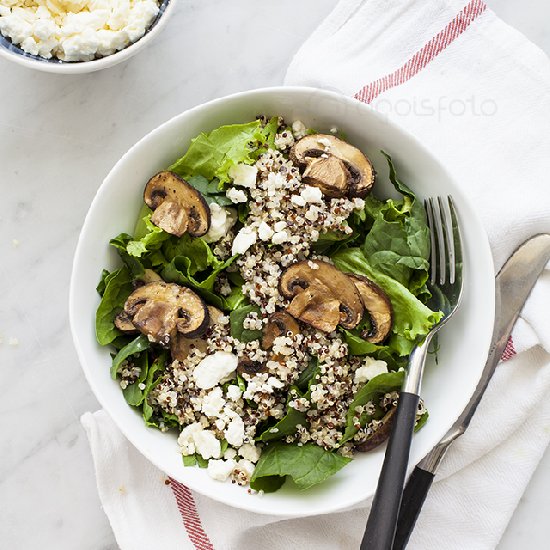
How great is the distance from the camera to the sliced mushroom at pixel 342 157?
173 cm

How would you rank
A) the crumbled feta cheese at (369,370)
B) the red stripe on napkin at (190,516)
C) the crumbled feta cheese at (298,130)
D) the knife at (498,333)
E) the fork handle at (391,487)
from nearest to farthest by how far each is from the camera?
the fork handle at (391,487)
the crumbled feta cheese at (369,370)
the crumbled feta cheese at (298,130)
the knife at (498,333)
the red stripe on napkin at (190,516)

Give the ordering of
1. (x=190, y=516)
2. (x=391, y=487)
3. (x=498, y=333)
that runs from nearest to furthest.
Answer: (x=391, y=487)
(x=498, y=333)
(x=190, y=516)

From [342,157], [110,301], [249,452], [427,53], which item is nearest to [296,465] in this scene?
[249,452]

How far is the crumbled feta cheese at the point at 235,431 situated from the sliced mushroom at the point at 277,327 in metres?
0.17

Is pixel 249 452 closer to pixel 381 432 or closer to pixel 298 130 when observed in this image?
pixel 381 432

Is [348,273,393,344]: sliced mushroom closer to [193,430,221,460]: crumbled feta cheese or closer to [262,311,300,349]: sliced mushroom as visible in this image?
[262,311,300,349]: sliced mushroom

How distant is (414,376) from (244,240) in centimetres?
48

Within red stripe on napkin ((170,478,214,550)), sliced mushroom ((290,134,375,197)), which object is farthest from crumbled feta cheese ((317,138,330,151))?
red stripe on napkin ((170,478,214,550))

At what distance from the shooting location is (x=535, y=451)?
2053 mm

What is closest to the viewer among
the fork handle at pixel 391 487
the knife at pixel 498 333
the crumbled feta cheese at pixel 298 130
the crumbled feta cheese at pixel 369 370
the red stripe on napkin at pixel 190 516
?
the fork handle at pixel 391 487

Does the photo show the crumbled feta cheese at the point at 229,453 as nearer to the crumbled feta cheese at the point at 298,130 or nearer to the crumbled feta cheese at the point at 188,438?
the crumbled feta cheese at the point at 188,438

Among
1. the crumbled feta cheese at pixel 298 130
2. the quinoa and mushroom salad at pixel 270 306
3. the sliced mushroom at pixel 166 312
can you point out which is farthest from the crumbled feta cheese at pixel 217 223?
the crumbled feta cheese at pixel 298 130

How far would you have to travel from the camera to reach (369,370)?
1.71m

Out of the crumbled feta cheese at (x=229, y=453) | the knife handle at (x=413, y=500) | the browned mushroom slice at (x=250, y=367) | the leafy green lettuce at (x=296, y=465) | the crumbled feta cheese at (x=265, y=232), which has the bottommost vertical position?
the knife handle at (x=413, y=500)
